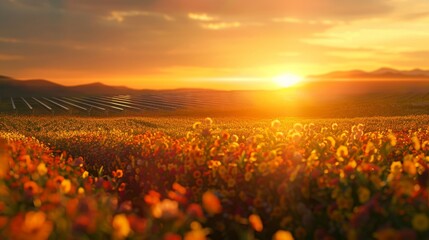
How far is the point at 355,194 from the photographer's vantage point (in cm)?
538

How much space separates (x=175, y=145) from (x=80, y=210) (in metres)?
4.12

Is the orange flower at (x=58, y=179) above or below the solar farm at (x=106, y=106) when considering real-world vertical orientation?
above

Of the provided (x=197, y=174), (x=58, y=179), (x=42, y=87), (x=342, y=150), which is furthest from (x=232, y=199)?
(x=42, y=87)

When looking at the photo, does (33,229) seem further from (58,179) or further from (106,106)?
(106,106)

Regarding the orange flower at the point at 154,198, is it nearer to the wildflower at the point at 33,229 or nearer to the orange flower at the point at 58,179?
the wildflower at the point at 33,229

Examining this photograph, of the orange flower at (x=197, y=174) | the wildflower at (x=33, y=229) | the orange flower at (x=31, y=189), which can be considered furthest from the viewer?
the orange flower at (x=197, y=174)

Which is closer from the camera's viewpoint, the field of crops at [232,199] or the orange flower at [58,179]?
the field of crops at [232,199]

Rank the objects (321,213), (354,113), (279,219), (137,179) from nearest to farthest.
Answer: (321,213) < (279,219) < (137,179) < (354,113)

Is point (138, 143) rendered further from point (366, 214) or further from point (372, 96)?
point (372, 96)

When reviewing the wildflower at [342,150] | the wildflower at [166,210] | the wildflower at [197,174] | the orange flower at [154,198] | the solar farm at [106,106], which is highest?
the wildflower at [342,150]

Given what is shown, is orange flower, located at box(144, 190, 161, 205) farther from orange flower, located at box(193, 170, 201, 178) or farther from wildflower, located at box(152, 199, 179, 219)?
orange flower, located at box(193, 170, 201, 178)

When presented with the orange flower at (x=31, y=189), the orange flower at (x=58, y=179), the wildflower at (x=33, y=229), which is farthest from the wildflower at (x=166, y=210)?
the orange flower at (x=58, y=179)

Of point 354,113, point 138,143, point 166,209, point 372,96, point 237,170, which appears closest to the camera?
point 166,209

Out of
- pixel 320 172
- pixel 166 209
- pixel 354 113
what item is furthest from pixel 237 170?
pixel 354 113
